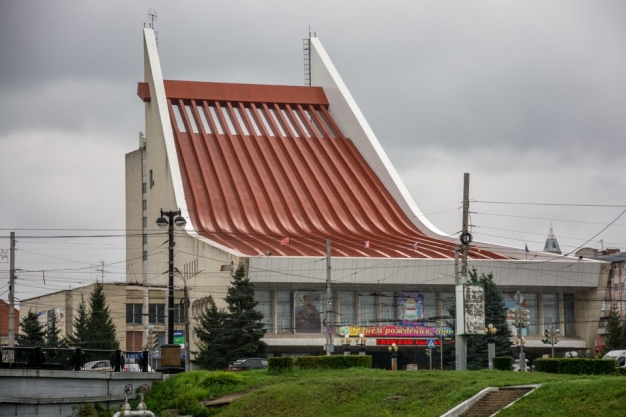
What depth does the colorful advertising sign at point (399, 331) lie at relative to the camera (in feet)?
218

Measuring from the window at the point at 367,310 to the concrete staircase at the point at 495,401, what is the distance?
125 feet

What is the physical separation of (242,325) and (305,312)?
42.7ft

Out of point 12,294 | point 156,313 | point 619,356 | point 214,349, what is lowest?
point 619,356

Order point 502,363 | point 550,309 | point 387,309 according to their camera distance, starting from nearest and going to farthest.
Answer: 1. point 502,363
2. point 387,309
3. point 550,309

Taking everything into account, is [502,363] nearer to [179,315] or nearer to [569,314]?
[569,314]

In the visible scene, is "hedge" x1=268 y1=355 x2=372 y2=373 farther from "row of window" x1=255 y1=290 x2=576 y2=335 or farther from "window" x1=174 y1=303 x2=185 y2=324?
"window" x1=174 y1=303 x2=185 y2=324

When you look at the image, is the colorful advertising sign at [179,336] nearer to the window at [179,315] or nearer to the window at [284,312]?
the window at [179,315]

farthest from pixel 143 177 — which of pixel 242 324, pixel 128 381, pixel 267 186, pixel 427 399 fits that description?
pixel 427 399

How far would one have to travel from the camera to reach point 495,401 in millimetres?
28484

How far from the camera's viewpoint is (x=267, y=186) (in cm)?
7438

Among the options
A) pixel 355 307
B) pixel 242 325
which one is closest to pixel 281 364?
pixel 242 325

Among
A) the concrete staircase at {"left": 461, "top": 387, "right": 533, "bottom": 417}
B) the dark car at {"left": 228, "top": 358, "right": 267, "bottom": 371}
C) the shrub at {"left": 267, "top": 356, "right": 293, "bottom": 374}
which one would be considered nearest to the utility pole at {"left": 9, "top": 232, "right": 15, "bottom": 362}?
the dark car at {"left": 228, "top": 358, "right": 267, "bottom": 371}

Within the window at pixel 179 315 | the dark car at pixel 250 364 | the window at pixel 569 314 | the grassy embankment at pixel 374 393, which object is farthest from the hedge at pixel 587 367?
the window at pixel 179 315

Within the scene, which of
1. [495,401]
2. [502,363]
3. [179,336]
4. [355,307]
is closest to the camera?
[495,401]
